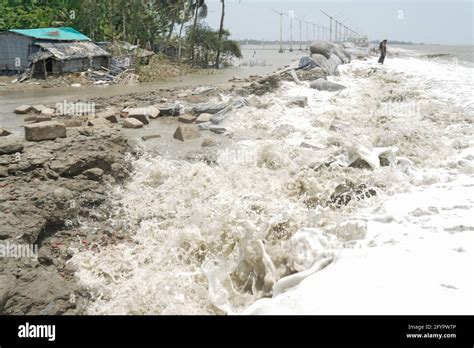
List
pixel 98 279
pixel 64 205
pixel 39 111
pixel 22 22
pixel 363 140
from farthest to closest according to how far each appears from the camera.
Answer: pixel 22 22, pixel 39 111, pixel 363 140, pixel 64 205, pixel 98 279

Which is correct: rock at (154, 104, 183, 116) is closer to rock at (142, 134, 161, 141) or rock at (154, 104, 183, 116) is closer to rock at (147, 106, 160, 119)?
rock at (147, 106, 160, 119)

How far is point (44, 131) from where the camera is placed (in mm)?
6039

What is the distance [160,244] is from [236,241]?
792 mm

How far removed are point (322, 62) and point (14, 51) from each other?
1524 centimetres

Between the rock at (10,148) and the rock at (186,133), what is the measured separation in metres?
3.03

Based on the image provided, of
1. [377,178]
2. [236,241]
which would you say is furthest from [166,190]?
[377,178]

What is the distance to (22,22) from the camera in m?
23.7

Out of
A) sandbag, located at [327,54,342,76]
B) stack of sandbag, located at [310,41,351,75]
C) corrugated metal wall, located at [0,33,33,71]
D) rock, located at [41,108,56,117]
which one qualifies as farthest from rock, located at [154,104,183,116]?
corrugated metal wall, located at [0,33,33,71]

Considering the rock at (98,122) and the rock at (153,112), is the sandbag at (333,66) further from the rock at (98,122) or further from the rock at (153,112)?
the rock at (98,122)

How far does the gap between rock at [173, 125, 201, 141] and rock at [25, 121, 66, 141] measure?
223cm

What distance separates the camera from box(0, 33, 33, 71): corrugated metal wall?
19.6 m

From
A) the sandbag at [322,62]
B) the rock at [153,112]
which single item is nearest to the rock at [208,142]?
the rock at [153,112]

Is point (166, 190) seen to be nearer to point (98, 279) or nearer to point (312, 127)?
point (98, 279)
